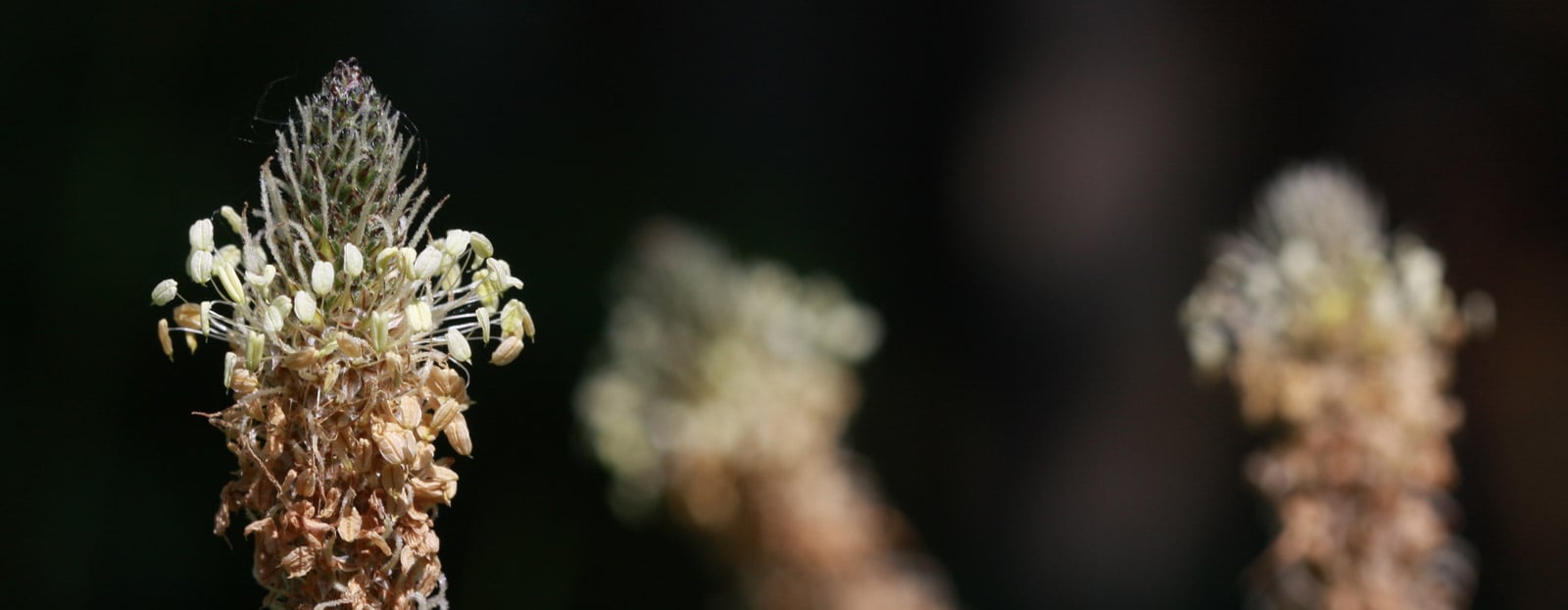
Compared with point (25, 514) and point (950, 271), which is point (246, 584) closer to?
point (25, 514)

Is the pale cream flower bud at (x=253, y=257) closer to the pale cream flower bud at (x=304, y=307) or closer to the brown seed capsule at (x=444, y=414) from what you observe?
the pale cream flower bud at (x=304, y=307)

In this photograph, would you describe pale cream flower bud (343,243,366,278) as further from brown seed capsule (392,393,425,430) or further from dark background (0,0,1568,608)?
dark background (0,0,1568,608)

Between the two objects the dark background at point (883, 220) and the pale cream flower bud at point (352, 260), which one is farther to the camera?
the dark background at point (883, 220)

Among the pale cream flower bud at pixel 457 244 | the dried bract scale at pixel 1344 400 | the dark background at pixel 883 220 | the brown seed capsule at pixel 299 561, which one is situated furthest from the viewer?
the dark background at pixel 883 220

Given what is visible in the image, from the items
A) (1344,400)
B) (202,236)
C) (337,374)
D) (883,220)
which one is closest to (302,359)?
(337,374)

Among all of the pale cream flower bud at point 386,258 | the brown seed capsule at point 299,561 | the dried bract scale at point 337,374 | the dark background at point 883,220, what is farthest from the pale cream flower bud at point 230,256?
the dark background at point 883,220

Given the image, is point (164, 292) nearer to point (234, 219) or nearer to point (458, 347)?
point (234, 219)
